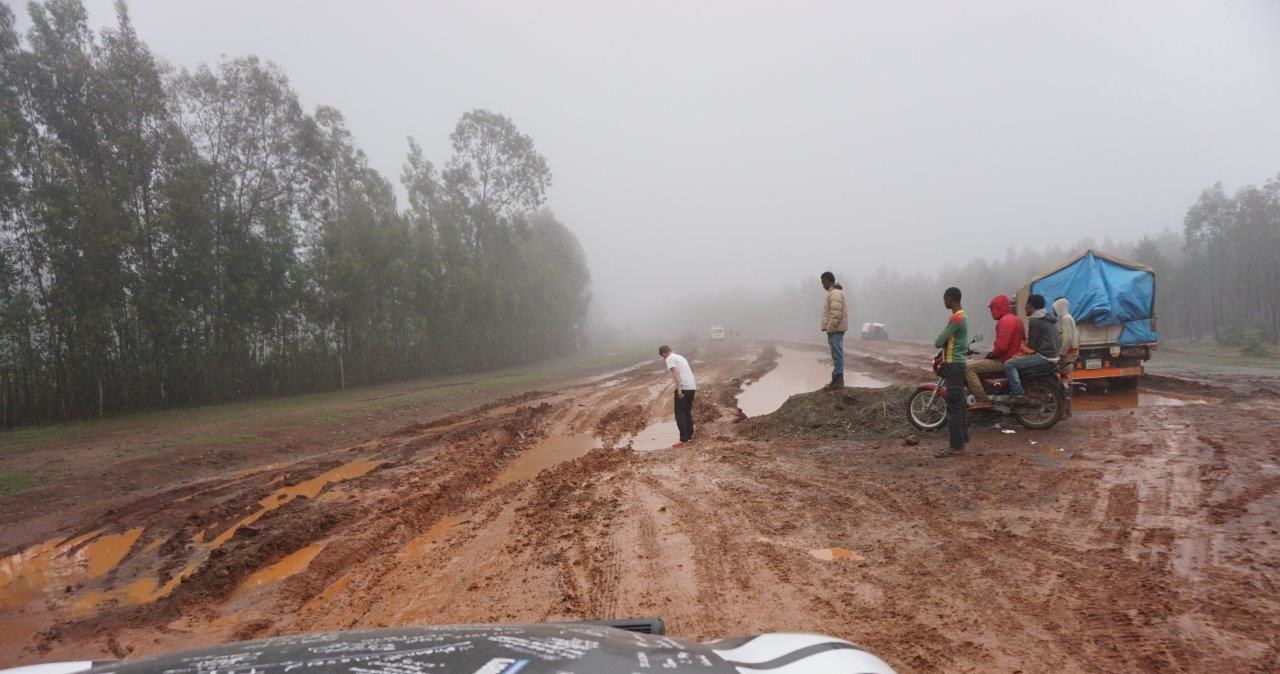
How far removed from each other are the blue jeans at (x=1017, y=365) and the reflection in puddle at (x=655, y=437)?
14.9 feet

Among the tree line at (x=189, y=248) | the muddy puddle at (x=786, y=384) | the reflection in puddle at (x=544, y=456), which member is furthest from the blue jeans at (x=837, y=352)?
the tree line at (x=189, y=248)

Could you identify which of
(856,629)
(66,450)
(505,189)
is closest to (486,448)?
(856,629)

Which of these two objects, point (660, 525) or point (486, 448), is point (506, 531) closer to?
point (660, 525)

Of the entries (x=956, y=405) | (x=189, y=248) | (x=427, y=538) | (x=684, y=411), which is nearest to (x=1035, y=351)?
(x=956, y=405)

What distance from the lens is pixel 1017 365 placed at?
23.9 feet

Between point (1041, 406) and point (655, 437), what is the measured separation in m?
5.42

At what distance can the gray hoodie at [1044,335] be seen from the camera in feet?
23.8

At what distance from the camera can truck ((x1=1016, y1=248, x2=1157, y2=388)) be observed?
412 inches

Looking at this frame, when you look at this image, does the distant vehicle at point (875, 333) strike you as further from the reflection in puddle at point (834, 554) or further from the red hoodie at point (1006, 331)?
the reflection in puddle at point (834, 554)

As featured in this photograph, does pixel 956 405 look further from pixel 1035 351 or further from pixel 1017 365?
pixel 1035 351

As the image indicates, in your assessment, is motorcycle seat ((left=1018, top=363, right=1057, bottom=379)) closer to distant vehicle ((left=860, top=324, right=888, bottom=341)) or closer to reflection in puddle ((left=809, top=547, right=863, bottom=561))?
reflection in puddle ((left=809, top=547, right=863, bottom=561))

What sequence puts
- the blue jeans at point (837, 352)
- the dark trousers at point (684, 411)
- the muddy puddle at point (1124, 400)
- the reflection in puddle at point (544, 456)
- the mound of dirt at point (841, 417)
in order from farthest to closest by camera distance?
the blue jeans at point (837, 352) < the muddy puddle at point (1124, 400) < the dark trousers at point (684, 411) < the mound of dirt at point (841, 417) < the reflection in puddle at point (544, 456)

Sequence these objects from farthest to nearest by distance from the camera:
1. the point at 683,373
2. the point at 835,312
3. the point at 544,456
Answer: the point at 835,312, the point at 683,373, the point at 544,456

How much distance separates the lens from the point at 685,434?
848cm
